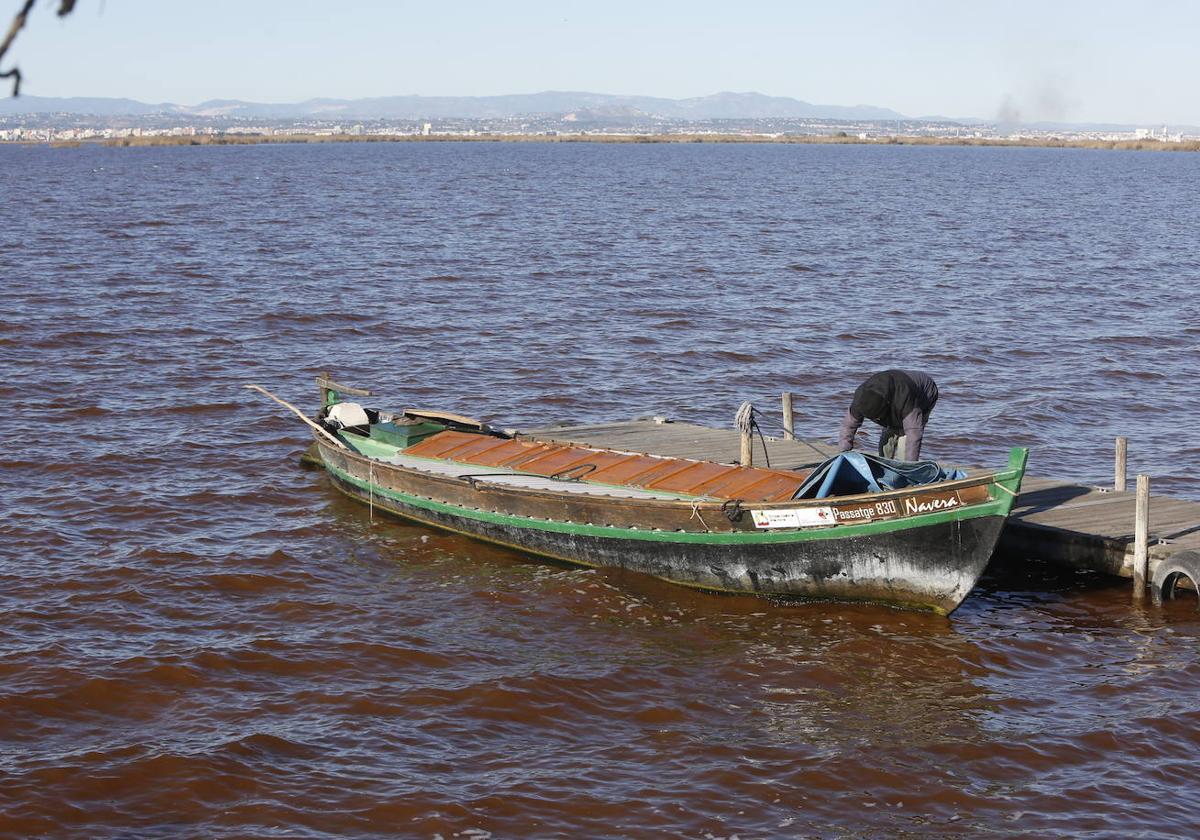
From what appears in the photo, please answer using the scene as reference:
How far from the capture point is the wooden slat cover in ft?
62.5

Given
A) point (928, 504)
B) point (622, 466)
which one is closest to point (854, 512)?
point (928, 504)

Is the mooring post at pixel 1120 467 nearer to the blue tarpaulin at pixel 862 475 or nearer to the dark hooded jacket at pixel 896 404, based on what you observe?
the dark hooded jacket at pixel 896 404

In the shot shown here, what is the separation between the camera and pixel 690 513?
728 inches

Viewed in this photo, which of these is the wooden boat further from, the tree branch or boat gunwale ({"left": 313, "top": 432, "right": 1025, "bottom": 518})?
the tree branch

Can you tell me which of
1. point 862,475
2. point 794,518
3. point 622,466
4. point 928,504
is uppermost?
point 862,475

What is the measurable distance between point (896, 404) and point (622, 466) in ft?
14.2

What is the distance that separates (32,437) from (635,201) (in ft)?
230

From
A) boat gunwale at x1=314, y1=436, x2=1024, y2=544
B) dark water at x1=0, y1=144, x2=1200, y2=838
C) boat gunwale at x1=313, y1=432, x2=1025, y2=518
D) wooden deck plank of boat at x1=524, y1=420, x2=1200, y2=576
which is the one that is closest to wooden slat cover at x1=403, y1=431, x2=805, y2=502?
boat gunwale at x1=313, y1=432, x2=1025, y2=518

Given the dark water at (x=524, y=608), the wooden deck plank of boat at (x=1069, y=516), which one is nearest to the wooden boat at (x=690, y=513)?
the dark water at (x=524, y=608)

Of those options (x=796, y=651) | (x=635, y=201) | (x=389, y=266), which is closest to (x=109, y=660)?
(x=796, y=651)

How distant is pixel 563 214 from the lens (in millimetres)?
81000

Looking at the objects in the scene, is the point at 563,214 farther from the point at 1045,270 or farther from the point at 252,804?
the point at 252,804

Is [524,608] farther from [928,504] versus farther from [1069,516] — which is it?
[1069,516]

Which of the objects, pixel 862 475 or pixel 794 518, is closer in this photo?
pixel 794 518
